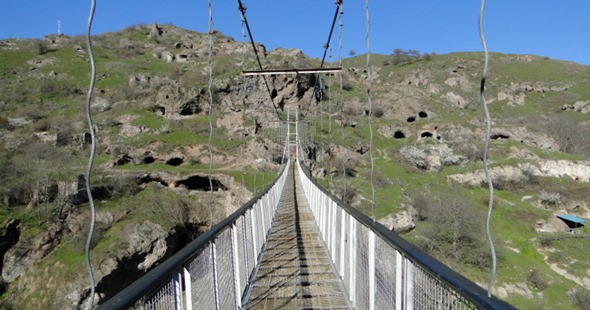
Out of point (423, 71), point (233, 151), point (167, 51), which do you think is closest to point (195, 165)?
point (233, 151)

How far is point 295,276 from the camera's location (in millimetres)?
5109

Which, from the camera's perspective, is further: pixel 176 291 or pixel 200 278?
pixel 200 278

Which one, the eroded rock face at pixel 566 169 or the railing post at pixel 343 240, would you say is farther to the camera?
the eroded rock face at pixel 566 169

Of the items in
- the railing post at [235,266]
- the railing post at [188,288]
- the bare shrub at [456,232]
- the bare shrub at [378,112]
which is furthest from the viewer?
the bare shrub at [378,112]

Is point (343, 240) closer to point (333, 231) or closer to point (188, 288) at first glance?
point (333, 231)

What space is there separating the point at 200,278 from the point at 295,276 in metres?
2.74

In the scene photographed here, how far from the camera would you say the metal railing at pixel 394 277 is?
57.7 inches

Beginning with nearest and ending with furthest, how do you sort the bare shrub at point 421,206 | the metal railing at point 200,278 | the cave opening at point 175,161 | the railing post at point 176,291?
the metal railing at point 200,278 → the railing post at point 176,291 → the bare shrub at point 421,206 → the cave opening at point 175,161

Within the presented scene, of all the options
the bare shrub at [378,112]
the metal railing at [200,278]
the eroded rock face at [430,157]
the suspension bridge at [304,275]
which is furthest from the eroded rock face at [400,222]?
the bare shrub at [378,112]

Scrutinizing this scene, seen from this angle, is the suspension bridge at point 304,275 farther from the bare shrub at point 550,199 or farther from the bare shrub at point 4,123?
the bare shrub at point 4,123

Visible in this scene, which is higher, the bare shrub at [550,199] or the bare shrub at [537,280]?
the bare shrub at [550,199]

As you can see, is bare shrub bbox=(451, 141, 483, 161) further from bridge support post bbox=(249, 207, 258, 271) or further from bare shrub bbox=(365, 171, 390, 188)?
bridge support post bbox=(249, 207, 258, 271)

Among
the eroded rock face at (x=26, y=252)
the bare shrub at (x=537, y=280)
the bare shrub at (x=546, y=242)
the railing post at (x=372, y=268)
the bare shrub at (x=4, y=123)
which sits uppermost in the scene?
the bare shrub at (x=4, y=123)

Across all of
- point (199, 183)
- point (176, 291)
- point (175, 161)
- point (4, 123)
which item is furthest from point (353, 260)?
point (4, 123)
